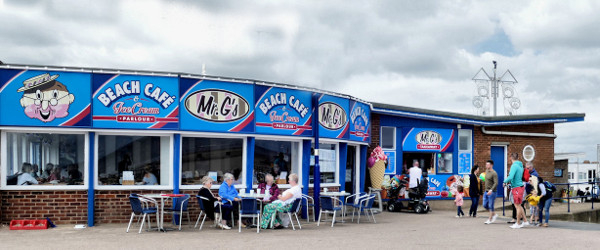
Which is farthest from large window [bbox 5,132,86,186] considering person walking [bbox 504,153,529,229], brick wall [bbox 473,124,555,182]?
brick wall [bbox 473,124,555,182]

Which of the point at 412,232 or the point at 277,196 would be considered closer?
the point at 412,232

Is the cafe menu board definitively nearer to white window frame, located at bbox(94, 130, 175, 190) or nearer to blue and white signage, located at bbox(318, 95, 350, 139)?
blue and white signage, located at bbox(318, 95, 350, 139)

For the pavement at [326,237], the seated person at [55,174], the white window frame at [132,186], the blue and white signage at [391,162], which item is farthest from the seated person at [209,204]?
the blue and white signage at [391,162]

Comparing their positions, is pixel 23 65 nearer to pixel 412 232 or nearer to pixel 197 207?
pixel 197 207

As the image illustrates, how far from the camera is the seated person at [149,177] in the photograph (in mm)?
13594

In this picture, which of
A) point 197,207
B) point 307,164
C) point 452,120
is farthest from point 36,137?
point 452,120

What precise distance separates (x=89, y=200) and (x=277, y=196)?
3901 mm

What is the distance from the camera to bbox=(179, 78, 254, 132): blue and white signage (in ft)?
44.4

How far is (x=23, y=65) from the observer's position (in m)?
12.7

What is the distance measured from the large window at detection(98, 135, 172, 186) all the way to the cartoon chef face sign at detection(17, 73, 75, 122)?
40.1 inches

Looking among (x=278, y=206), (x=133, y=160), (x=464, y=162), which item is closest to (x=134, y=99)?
(x=133, y=160)

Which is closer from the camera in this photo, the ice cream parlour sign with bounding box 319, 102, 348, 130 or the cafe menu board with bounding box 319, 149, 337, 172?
the ice cream parlour sign with bounding box 319, 102, 348, 130

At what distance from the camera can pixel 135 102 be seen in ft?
43.2

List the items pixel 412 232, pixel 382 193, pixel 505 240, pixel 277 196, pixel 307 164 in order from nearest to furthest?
1. pixel 505 240
2. pixel 412 232
3. pixel 277 196
4. pixel 307 164
5. pixel 382 193
